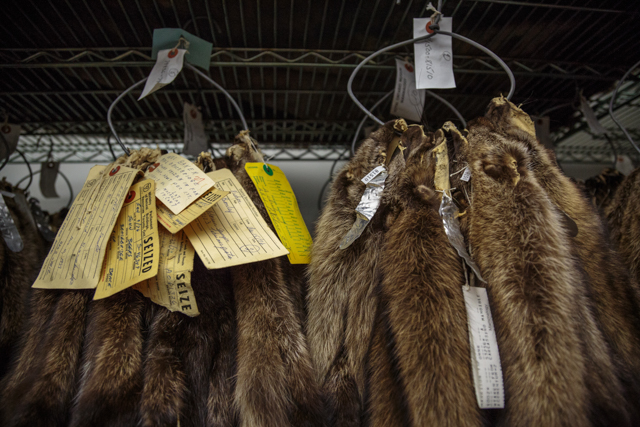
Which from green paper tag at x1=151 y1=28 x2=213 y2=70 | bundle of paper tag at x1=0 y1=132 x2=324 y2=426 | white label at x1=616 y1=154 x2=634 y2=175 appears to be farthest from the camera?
white label at x1=616 y1=154 x2=634 y2=175

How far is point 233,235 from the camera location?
76 centimetres

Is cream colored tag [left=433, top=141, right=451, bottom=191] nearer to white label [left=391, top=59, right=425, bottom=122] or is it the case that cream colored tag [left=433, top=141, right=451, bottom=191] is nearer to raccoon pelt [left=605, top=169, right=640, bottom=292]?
white label [left=391, top=59, right=425, bottom=122]

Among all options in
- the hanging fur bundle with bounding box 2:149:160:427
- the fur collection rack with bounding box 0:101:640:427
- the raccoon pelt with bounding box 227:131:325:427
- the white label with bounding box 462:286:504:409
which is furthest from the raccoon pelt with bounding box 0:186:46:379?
the white label with bounding box 462:286:504:409

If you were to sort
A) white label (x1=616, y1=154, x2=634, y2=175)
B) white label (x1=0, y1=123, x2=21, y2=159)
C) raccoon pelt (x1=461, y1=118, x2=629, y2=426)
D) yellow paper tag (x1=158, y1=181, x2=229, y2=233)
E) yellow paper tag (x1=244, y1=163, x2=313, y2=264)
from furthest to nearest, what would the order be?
white label (x1=616, y1=154, x2=634, y2=175) → white label (x1=0, y1=123, x2=21, y2=159) → yellow paper tag (x1=244, y1=163, x2=313, y2=264) → yellow paper tag (x1=158, y1=181, x2=229, y2=233) → raccoon pelt (x1=461, y1=118, x2=629, y2=426)

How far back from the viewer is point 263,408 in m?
0.61

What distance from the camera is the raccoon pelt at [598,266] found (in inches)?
25.0

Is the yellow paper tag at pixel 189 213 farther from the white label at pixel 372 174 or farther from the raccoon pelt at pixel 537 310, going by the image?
the raccoon pelt at pixel 537 310

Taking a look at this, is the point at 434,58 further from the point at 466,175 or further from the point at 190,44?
the point at 190,44

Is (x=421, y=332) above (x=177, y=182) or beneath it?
beneath

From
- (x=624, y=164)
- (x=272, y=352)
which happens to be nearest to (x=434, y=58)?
(x=272, y=352)

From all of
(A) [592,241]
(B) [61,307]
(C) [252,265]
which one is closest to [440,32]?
(A) [592,241]

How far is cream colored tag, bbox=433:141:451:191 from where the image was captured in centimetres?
75

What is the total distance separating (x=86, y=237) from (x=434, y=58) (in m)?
1.04

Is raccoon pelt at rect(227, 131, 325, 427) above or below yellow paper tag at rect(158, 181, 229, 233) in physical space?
below
